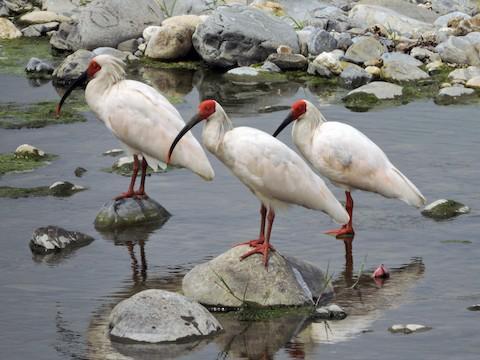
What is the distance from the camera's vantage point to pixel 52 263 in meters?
11.5

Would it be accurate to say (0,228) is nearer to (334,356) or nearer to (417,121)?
(334,356)

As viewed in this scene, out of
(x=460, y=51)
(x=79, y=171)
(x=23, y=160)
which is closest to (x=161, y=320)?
(x=79, y=171)

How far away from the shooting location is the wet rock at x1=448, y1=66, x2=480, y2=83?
64.0ft

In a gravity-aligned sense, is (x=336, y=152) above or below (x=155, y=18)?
above

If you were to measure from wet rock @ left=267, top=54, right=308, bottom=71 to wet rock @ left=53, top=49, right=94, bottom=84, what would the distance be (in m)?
3.00

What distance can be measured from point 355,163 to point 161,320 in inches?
141

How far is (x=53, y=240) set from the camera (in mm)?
11844

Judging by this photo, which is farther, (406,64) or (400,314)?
(406,64)

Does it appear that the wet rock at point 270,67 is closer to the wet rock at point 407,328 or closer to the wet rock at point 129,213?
the wet rock at point 129,213

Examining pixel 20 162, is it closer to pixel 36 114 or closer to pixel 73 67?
pixel 36 114

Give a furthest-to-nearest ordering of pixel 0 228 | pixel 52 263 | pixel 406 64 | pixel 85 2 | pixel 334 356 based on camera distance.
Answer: pixel 85 2 < pixel 406 64 < pixel 0 228 < pixel 52 263 < pixel 334 356

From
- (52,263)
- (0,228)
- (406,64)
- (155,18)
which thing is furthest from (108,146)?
(155,18)

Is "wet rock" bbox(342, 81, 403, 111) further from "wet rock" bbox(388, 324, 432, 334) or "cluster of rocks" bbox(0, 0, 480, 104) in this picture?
"wet rock" bbox(388, 324, 432, 334)

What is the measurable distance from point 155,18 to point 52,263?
12189 mm
